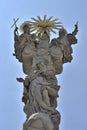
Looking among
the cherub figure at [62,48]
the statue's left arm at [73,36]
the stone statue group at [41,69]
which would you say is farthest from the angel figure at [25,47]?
the statue's left arm at [73,36]

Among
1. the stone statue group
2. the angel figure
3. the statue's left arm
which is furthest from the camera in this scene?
the statue's left arm

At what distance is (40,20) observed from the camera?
15766 mm

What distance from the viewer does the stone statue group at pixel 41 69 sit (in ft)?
44.4

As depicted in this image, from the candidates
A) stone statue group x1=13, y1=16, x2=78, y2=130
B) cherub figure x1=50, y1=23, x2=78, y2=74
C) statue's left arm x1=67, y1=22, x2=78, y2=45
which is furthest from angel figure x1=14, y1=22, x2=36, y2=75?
statue's left arm x1=67, y1=22, x2=78, y2=45

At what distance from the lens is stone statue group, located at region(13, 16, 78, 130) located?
13.5 meters

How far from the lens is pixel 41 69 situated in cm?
1470

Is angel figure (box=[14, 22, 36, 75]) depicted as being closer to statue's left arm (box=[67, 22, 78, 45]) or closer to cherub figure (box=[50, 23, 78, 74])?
cherub figure (box=[50, 23, 78, 74])

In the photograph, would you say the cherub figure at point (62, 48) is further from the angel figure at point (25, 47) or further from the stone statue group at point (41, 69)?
the angel figure at point (25, 47)

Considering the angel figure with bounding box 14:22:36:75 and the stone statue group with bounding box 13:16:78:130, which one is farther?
the angel figure with bounding box 14:22:36:75

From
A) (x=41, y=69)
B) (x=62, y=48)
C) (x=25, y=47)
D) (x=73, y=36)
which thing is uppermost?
(x=73, y=36)

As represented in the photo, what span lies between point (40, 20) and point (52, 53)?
0.98 m

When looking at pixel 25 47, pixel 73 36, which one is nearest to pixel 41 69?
pixel 25 47

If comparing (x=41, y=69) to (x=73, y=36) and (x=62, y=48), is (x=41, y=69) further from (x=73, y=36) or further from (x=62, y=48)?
(x=73, y=36)

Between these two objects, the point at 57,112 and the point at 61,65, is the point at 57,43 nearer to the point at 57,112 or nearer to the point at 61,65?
the point at 61,65
